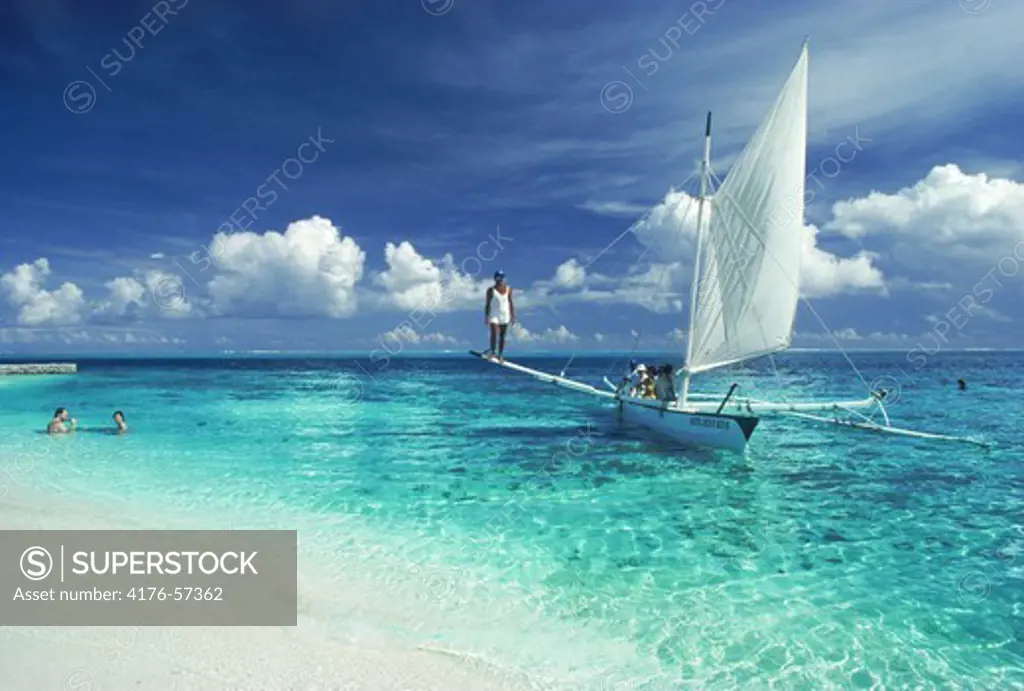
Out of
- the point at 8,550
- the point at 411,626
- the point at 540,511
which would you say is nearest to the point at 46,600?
the point at 8,550

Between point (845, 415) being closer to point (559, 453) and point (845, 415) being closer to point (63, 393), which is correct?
point (559, 453)

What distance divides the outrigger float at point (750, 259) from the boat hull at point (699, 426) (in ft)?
0.14

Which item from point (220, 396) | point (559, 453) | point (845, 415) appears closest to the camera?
point (559, 453)

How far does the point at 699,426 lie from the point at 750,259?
6.49m

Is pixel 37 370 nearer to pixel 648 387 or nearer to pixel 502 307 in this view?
pixel 648 387

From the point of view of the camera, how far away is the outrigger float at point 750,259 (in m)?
21.5

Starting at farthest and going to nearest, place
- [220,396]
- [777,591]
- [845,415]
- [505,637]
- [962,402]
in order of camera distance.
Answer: [220,396] → [962,402] → [845,415] → [777,591] → [505,637]

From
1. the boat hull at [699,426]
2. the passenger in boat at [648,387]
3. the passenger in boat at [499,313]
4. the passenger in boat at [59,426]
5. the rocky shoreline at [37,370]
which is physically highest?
the passenger in boat at [499,313]

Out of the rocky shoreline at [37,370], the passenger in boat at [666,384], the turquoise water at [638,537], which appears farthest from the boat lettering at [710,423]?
the rocky shoreline at [37,370]

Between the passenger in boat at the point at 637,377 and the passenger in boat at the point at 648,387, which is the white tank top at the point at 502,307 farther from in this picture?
the passenger in boat at the point at 648,387

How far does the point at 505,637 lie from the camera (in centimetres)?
956

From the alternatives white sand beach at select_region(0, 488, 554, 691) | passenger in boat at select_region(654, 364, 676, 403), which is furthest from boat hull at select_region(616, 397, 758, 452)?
white sand beach at select_region(0, 488, 554, 691)

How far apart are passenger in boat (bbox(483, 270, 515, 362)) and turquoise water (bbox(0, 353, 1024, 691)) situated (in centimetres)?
475

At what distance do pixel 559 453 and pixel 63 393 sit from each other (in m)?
57.1
